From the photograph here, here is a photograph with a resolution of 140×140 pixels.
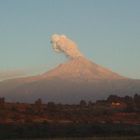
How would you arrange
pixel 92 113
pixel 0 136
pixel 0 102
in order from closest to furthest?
pixel 0 136 → pixel 92 113 → pixel 0 102

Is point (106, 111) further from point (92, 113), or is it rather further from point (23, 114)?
point (23, 114)

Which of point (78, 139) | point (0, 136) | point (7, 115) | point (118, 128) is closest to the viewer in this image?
point (78, 139)

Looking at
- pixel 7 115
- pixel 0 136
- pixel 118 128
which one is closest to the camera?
pixel 0 136

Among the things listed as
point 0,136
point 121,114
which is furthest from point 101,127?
A: point 121,114

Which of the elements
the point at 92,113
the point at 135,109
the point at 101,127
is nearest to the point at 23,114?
the point at 92,113

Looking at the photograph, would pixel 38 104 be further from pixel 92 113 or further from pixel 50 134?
pixel 50 134

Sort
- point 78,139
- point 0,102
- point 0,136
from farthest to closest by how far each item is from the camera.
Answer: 1. point 0,102
2. point 0,136
3. point 78,139

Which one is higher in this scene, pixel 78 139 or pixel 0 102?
pixel 0 102

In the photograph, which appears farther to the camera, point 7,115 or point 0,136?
point 7,115

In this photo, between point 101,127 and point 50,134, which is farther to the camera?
point 101,127
